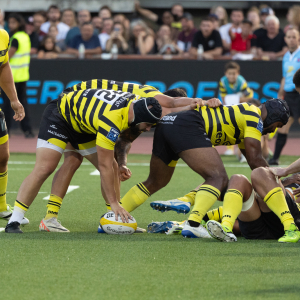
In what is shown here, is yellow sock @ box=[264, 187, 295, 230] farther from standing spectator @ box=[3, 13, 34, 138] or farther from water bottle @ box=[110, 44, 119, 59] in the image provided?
water bottle @ box=[110, 44, 119, 59]

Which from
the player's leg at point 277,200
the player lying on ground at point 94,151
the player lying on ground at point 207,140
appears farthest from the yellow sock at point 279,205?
the player lying on ground at point 94,151

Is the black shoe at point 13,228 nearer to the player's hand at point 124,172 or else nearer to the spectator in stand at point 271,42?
the player's hand at point 124,172

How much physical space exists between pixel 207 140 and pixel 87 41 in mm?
10191

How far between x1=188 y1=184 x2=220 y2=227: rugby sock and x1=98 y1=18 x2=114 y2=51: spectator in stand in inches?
419

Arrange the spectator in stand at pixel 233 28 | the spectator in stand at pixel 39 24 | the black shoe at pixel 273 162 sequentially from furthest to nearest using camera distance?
the spectator in stand at pixel 39 24
the spectator in stand at pixel 233 28
the black shoe at pixel 273 162

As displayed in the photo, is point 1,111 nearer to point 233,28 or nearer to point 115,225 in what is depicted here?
point 115,225

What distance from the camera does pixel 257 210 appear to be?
5176 mm

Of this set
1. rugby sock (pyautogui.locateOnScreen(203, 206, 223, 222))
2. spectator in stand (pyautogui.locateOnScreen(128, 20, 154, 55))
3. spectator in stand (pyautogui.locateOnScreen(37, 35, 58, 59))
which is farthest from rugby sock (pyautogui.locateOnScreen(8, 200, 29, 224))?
spectator in stand (pyautogui.locateOnScreen(128, 20, 154, 55))

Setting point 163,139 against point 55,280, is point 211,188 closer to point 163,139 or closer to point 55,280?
point 163,139

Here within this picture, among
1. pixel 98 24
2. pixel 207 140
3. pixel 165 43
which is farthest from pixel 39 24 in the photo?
pixel 207 140

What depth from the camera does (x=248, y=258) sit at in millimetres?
4562

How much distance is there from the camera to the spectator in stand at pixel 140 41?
50.5ft

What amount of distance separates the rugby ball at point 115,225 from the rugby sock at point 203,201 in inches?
22.4

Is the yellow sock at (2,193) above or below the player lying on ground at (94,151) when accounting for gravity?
below
